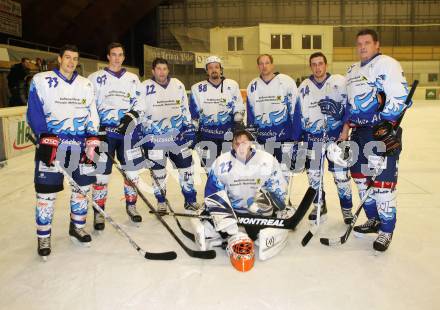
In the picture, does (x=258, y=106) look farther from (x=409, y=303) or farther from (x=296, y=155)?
(x=409, y=303)

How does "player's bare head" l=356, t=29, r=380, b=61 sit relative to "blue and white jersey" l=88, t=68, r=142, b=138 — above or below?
→ above

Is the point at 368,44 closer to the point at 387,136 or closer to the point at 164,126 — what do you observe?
the point at 387,136

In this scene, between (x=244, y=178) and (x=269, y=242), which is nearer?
(x=269, y=242)

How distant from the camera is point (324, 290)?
7.97ft

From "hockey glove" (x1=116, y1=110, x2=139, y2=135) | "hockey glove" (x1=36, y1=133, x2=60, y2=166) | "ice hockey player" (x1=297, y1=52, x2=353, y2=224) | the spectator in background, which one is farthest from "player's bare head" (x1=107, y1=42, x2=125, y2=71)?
the spectator in background

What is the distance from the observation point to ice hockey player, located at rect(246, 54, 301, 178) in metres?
3.94

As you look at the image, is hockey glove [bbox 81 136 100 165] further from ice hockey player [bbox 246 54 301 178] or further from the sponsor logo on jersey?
ice hockey player [bbox 246 54 301 178]

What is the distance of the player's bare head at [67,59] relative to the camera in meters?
2.99

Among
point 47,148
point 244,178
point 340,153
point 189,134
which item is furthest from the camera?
point 189,134

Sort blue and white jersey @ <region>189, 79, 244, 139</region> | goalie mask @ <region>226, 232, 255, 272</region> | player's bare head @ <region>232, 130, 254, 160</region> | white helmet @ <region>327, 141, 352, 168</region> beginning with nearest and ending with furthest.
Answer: goalie mask @ <region>226, 232, 255, 272</region>, player's bare head @ <region>232, 130, 254, 160</region>, white helmet @ <region>327, 141, 352, 168</region>, blue and white jersey @ <region>189, 79, 244, 139</region>

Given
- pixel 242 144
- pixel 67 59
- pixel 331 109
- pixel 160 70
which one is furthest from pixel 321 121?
pixel 67 59

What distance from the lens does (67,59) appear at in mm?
2988

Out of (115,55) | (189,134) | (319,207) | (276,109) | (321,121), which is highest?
Answer: (115,55)

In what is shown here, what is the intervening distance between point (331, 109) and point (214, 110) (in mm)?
1197
